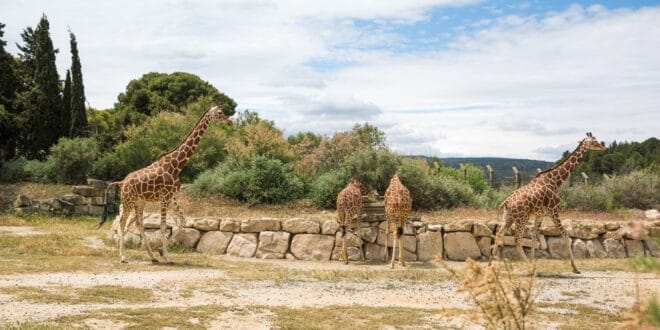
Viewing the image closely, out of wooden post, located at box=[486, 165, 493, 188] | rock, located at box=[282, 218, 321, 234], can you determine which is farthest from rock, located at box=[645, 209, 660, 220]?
rock, located at box=[282, 218, 321, 234]

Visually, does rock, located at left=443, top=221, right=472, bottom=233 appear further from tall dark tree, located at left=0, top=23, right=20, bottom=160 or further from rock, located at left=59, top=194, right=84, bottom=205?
tall dark tree, located at left=0, top=23, right=20, bottom=160

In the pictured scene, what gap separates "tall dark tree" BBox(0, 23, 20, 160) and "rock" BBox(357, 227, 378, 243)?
1716 centimetres

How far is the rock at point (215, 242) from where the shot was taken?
13.9 m

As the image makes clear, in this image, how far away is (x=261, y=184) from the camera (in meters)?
16.4

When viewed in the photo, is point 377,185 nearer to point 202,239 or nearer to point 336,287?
point 202,239

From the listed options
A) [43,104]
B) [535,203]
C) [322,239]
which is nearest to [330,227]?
[322,239]

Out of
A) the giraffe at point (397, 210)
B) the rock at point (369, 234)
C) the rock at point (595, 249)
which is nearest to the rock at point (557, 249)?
the rock at point (595, 249)

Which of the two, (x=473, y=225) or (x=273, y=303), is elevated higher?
(x=473, y=225)

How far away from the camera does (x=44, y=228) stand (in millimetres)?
16672

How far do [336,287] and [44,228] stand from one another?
10544 millimetres

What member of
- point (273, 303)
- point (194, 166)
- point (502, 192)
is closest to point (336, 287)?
point (273, 303)

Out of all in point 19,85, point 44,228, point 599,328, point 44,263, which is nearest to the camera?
point 599,328

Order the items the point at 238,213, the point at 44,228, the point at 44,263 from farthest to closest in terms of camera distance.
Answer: the point at 44,228 < the point at 238,213 < the point at 44,263

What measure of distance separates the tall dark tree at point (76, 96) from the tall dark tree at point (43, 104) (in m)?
0.82
